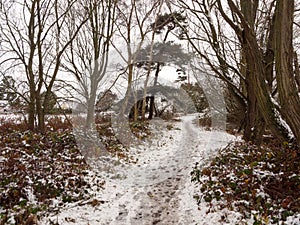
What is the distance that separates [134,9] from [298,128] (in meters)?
11.4

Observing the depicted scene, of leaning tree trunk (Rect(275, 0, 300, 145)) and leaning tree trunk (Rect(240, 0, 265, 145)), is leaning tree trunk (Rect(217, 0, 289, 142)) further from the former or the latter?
leaning tree trunk (Rect(240, 0, 265, 145))

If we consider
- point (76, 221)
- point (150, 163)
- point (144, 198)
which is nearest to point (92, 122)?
point (150, 163)

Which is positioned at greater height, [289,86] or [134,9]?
[134,9]

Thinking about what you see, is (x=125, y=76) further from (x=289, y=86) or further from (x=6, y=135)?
(x=289, y=86)

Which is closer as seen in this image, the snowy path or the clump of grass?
the clump of grass

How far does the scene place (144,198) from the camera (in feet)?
17.5

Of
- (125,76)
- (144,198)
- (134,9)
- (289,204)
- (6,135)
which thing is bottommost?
(144,198)

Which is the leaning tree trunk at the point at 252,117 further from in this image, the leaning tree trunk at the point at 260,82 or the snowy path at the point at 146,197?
the leaning tree trunk at the point at 260,82

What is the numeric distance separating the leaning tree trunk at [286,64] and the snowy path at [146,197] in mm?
2381

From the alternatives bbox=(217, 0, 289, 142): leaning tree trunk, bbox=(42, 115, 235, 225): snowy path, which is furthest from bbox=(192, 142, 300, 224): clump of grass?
bbox=(217, 0, 289, 142): leaning tree trunk

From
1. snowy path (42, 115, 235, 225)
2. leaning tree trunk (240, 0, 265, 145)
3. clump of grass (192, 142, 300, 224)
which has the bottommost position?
snowy path (42, 115, 235, 225)

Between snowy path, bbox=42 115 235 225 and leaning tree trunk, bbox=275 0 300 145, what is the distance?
7.81ft

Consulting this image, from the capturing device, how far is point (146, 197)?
540cm

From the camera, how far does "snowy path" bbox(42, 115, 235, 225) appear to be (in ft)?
14.4
